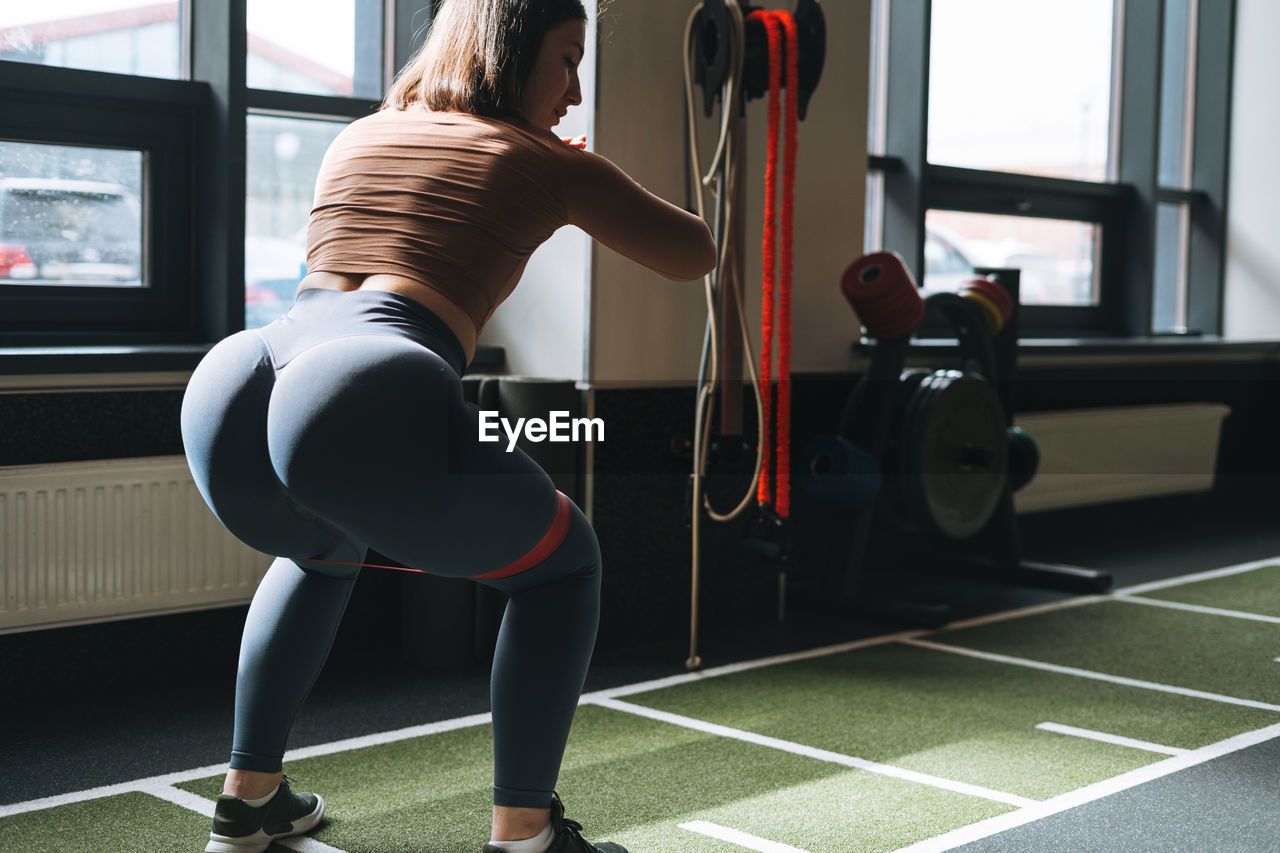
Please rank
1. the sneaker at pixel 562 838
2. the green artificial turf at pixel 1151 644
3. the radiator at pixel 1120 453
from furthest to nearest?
1. the radiator at pixel 1120 453
2. the green artificial turf at pixel 1151 644
3. the sneaker at pixel 562 838

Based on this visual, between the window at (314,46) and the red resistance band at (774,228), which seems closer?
the red resistance band at (774,228)

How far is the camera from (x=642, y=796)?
91.0 inches

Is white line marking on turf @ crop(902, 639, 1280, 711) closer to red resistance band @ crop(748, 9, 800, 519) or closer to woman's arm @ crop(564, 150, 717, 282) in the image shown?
red resistance band @ crop(748, 9, 800, 519)

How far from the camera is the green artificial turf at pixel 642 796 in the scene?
2115mm

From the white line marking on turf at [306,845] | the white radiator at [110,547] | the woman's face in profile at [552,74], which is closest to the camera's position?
the woman's face in profile at [552,74]

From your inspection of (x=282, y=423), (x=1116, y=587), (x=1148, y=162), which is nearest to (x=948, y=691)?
(x=1116, y=587)

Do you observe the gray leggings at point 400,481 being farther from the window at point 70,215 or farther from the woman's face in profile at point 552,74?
the window at point 70,215

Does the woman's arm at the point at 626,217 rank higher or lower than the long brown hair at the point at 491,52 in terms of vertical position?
lower

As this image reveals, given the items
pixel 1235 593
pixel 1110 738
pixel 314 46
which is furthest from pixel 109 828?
pixel 1235 593

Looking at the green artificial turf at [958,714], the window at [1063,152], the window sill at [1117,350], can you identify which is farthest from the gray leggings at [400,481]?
the window at [1063,152]

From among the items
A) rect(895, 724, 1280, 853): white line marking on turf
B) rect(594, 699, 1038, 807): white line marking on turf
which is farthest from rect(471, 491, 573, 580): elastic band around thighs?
rect(594, 699, 1038, 807): white line marking on turf

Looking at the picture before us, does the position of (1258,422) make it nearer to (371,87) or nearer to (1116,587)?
(1116,587)

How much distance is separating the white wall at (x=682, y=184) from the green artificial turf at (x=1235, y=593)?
1.25m

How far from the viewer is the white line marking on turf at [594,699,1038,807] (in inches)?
91.9
